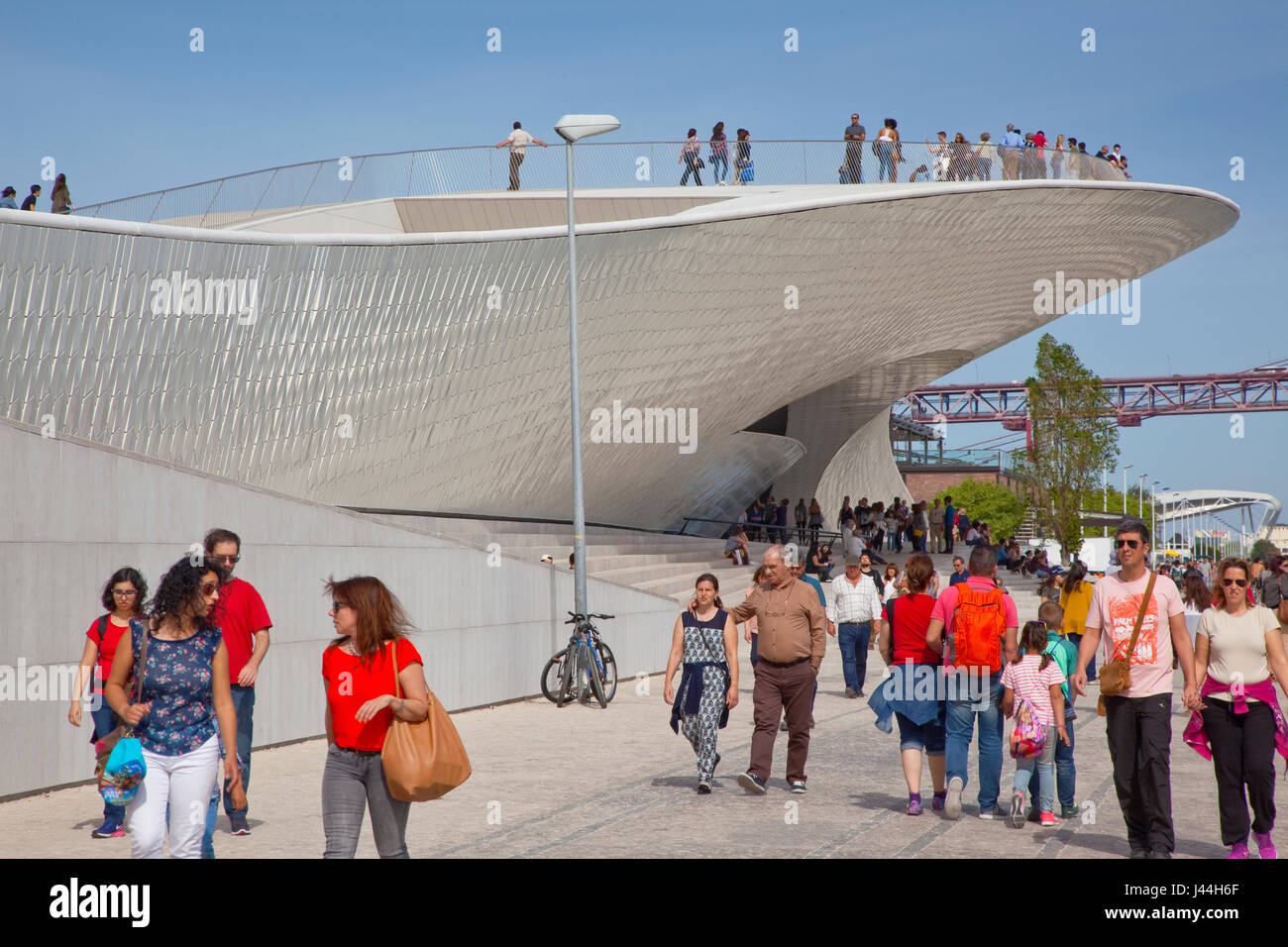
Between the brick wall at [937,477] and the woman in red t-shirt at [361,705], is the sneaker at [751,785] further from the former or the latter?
the brick wall at [937,477]

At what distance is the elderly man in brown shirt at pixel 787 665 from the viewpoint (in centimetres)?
801

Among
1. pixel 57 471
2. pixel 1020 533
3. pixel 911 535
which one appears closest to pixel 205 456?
pixel 57 471

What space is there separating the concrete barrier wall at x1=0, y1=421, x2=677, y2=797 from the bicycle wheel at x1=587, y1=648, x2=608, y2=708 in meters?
0.87

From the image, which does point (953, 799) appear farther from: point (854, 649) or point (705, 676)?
point (854, 649)

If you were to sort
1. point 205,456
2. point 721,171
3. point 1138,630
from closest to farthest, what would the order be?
1. point 1138,630
2. point 205,456
3. point 721,171

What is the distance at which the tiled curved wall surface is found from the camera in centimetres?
1484

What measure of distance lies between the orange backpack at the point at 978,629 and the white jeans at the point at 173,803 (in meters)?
4.29

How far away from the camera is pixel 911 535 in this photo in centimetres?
3575

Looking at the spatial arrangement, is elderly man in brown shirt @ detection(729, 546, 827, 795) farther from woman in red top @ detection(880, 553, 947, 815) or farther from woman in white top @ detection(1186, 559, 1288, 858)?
woman in white top @ detection(1186, 559, 1288, 858)

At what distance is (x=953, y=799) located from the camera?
7.12m

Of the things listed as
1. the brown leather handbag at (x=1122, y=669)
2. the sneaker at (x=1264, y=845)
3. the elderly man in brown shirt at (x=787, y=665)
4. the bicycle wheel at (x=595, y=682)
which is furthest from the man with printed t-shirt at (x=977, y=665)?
the bicycle wheel at (x=595, y=682)

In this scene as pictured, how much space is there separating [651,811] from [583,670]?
5.90 metres
